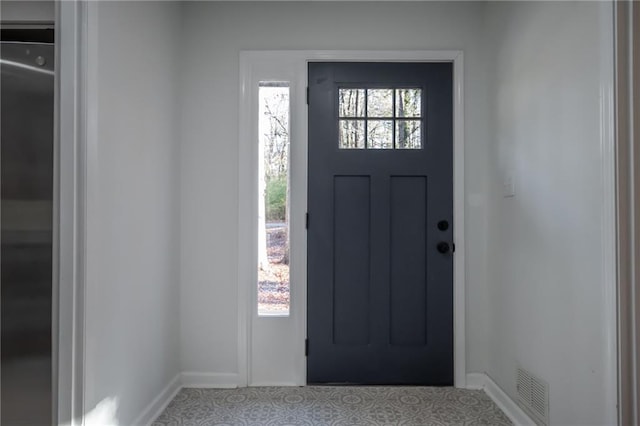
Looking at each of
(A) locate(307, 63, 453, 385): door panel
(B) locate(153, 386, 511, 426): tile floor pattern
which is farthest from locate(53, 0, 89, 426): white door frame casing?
(A) locate(307, 63, 453, 385): door panel

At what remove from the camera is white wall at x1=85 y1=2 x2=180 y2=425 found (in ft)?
4.99

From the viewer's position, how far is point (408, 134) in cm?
248

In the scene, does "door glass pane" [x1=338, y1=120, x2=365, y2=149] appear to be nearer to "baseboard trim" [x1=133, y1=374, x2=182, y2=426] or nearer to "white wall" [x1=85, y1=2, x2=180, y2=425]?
"white wall" [x1=85, y1=2, x2=180, y2=425]

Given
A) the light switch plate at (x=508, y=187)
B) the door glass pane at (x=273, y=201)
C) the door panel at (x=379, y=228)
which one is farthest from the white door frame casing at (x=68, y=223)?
the light switch plate at (x=508, y=187)

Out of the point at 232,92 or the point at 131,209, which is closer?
the point at 131,209

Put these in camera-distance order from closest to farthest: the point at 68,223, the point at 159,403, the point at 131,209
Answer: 1. the point at 68,223
2. the point at 131,209
3. the point at 159,403

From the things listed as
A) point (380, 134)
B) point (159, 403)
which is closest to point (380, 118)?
point (380, 134)

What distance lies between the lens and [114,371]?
5.49 feet

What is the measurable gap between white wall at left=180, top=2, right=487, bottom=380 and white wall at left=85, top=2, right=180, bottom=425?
11cm

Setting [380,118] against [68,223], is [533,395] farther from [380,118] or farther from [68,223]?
[68,223]

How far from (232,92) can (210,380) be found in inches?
72.2

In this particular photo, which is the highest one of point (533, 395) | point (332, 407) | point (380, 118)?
point (380, 118)

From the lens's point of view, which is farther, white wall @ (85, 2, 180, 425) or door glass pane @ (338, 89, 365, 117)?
door glass pane @ (338, 89, 365, 117)

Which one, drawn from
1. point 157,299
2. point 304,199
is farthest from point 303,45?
point 157,299
